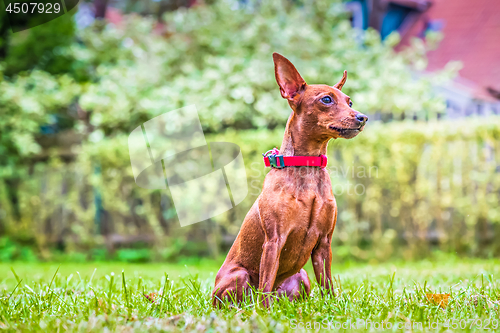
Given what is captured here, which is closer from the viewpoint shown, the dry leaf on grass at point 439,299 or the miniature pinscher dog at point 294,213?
the miniature pinscher dog at point 294,213

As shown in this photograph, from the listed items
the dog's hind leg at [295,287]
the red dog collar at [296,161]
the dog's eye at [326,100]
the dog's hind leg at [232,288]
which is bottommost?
the dog's hind leg at [295,287]

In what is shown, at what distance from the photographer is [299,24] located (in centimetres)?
814

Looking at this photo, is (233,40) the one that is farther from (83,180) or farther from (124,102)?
(83,180)

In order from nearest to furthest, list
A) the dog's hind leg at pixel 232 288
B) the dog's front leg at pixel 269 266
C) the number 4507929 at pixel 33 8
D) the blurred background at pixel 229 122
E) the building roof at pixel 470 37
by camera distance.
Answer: the dog's front leg at pixel 269 266 < the dog's hind leg at pixel 232 288 < the blurred background at pixel 229 122 < the number 4507929 at pixel 33 8 < the building roof at pixel 470 37

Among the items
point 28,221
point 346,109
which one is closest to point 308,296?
point 346,109

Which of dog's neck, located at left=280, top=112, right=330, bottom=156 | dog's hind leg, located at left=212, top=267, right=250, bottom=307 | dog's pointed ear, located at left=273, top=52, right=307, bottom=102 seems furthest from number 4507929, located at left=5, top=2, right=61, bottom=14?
dog's hind leg, located at left=212, top=267, right=250, bottom=307

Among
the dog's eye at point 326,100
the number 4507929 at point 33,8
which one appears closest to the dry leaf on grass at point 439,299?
the dog's eye at point 326,100

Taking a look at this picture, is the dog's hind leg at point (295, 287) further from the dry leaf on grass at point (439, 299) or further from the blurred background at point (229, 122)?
the blurred background at point (229, 122)

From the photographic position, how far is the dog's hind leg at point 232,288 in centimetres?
211

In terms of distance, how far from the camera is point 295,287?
2.25 meters

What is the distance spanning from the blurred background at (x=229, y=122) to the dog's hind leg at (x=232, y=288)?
403 cm

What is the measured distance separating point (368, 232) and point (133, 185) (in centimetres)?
386

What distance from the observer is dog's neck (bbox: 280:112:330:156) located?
7.07 ft

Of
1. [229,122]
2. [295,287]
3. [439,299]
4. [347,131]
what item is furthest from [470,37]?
[295,287]
